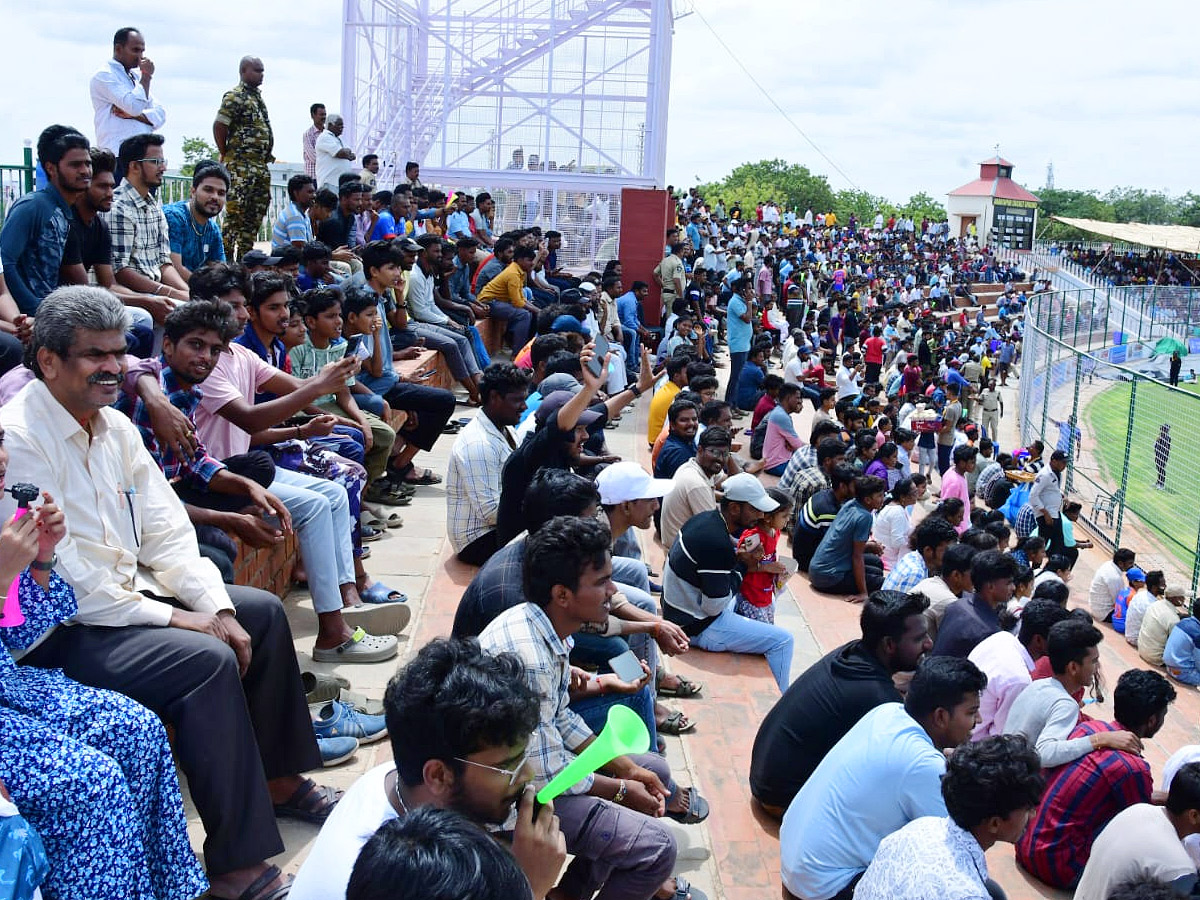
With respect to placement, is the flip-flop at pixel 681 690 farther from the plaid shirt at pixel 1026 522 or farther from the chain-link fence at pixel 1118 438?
the chain-link fence at pixel 1118 438

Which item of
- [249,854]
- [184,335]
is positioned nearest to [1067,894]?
[249,854]

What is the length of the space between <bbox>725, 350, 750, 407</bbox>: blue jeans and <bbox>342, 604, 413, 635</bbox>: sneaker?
987 cm

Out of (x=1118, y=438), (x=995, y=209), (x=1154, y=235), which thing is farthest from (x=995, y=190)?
(x=1118, y=438)

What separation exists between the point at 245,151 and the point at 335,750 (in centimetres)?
677

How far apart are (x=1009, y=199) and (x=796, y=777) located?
8420 cm

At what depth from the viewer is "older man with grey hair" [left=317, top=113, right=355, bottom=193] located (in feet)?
43.9

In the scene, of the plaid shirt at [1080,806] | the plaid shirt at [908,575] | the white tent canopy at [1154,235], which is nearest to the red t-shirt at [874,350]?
the plaid shirt at [908,575]

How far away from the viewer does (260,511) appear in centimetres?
449

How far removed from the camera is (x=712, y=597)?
238 inches

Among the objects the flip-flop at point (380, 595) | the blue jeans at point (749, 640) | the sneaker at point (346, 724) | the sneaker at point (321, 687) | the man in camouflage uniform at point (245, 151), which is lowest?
the blue jeans at point (749, 640)

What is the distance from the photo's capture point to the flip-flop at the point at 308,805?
382cm

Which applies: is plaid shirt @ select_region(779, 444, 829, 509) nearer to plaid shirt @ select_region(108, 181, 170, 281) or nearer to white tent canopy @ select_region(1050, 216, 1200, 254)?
plaid shirt @ select_region(108, 181, 170, 281)

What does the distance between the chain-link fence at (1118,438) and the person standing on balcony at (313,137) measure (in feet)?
35.2

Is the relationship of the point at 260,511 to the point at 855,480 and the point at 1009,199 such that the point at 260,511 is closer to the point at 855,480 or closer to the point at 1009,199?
the point at 855,480
